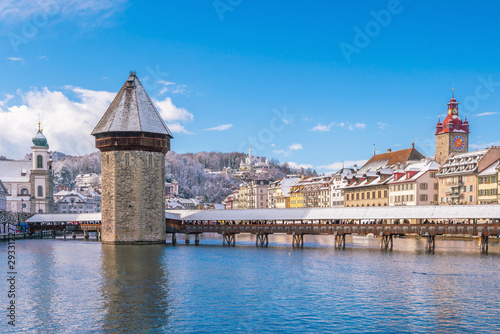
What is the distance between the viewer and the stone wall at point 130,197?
5519 centimetres

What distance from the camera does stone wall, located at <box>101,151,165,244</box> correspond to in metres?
55.2

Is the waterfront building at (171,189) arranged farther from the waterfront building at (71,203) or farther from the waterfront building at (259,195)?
the waterfront building at (71,203)

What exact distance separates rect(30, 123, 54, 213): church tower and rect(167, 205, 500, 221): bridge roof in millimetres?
50235

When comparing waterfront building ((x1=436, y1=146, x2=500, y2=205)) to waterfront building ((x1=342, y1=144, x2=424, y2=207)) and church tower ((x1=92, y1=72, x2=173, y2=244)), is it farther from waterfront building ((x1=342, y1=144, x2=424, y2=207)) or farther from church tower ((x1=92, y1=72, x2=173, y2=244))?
church tower ((x1=92, y1=72, x2=173, y2=244))

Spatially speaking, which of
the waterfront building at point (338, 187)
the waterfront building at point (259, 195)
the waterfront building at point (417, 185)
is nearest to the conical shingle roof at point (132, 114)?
the waterfront building at point (417, 185)

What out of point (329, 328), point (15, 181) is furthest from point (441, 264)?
point (15, 181)

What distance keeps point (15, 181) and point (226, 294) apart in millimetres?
93212

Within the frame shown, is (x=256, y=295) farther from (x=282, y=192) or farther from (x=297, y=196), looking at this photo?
(x=282, y=192)

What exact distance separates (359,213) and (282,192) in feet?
237

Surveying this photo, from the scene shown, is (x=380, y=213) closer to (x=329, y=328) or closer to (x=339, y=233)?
(x=339, y=233)

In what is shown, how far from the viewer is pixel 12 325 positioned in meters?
20.9

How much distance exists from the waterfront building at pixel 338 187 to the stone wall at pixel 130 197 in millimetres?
47617

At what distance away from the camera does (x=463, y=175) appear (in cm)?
7369

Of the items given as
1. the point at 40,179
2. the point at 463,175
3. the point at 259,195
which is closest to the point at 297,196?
the point at 259,195
